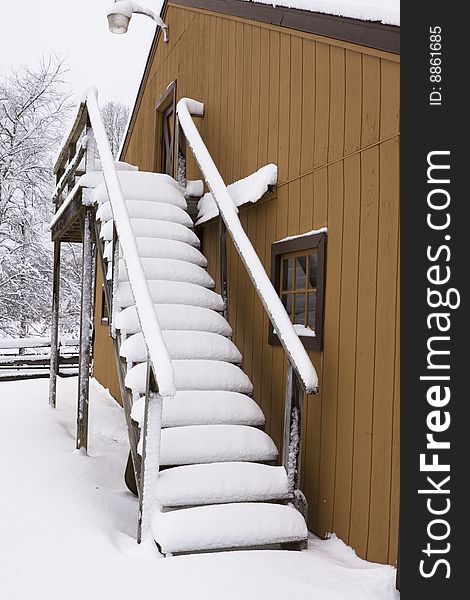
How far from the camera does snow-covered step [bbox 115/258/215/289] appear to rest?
5.29m

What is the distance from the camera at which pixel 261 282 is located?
13.9 feet

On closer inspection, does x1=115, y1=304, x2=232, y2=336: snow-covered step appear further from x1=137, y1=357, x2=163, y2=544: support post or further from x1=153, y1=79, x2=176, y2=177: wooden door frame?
x1=153, y1=79, x2=176, y2=177: wooden door frame

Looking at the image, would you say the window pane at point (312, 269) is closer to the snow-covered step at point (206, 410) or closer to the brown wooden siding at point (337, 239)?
the brown wooden siding at point (337, 239)

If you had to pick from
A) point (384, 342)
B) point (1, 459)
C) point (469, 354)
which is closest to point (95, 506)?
point (1, 459)

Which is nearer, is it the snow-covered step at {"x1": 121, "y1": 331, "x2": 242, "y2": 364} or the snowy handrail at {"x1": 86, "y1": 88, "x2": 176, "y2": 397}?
the snowy handrail at {"x1": 86, "y1": 88, "x2": 176, "y2": 397}

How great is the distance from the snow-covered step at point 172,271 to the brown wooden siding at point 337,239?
1.28ft

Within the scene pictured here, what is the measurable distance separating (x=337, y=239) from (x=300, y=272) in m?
0.72

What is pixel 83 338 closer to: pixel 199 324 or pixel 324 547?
pixel 199 324

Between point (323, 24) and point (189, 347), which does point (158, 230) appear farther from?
point (323, 24)

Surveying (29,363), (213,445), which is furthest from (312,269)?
(29,363)

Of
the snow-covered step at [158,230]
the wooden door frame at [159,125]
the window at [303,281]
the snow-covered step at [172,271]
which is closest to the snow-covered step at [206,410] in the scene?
the window at [303,281]

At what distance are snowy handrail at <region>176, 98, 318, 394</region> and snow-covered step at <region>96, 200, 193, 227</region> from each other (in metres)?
0.65

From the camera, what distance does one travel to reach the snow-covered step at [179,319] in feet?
15.8

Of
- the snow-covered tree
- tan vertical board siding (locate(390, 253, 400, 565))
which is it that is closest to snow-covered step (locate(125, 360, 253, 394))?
tan vertical board siding (locate(390, 253, 400, 565))
